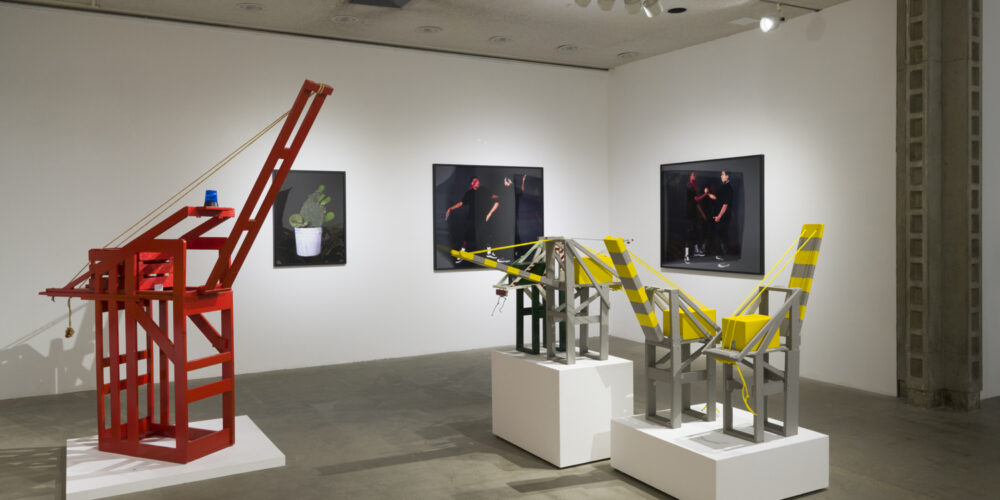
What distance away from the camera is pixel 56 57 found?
22.2ft

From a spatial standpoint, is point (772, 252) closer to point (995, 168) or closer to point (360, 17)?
point (995, 168)

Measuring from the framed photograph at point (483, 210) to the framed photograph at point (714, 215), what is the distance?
1.61 m

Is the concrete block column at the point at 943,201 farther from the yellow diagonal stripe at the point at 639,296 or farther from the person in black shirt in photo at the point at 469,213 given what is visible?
the person in black shirt in photo at the point at 469,213

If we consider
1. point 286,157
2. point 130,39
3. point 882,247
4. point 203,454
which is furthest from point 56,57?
point 882,247

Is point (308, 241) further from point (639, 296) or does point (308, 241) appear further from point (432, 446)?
point (639, 296)

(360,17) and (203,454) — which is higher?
(360,17)

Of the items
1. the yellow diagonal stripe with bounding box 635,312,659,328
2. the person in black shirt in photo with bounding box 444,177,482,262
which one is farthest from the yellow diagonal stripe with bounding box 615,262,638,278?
the person in black shirt in photo with bounding box 444,177,482,262

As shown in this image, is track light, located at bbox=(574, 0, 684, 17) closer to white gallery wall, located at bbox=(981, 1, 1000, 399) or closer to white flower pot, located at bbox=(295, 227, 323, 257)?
white gallery wall, located at bbox=(981, 1, 1000, 399)

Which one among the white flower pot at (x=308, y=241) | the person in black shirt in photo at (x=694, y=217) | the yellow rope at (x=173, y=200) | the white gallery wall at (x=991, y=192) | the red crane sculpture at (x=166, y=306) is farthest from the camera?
the person in black shirt in photo at (x=694, y=217)

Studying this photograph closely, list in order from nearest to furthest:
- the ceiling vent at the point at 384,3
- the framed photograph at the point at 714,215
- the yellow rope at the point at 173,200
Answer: the ceiling vent at the point at 384,3 → the yellow rope at the point at 173,200 → the framed photograph at the point at 714,215

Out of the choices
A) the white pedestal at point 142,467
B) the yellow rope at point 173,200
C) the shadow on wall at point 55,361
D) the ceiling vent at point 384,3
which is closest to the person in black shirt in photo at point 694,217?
the ceiling vent at point 384,3

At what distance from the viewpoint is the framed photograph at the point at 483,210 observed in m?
8.65

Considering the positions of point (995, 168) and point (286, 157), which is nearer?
point (286, 157)

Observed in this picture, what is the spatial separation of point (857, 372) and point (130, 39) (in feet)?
24.1
